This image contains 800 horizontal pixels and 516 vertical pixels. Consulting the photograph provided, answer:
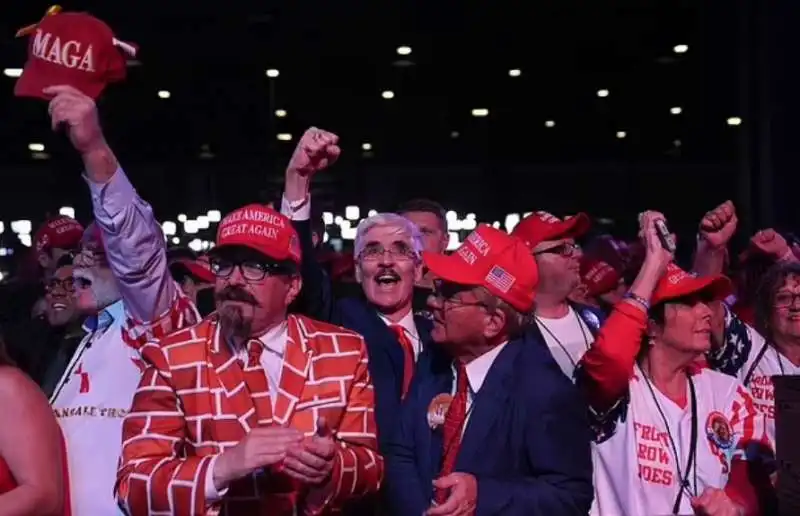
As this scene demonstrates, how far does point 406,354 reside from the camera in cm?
462

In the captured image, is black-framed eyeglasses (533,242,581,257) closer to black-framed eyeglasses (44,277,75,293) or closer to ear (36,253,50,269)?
black-framed eyeglasses (44,277,75,293)

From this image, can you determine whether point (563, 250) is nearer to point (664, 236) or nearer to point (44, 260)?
point (664, 236)

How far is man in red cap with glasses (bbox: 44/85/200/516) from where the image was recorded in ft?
13.4

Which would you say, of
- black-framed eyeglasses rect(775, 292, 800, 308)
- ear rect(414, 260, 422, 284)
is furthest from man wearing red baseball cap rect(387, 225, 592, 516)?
black-framed eyeglasses rect(775, 292, 800, 308)

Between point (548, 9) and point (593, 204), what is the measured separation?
6062 millimetres

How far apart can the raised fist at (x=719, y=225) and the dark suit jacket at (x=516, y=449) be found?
134 centimetres

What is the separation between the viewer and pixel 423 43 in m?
17.1

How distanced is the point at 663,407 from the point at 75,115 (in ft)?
6.41

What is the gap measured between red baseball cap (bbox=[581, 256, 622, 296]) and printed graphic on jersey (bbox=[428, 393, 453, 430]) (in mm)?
2726

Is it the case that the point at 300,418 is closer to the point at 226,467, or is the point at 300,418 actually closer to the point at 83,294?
the point at 226,467

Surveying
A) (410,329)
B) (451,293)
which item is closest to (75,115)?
(451,293)

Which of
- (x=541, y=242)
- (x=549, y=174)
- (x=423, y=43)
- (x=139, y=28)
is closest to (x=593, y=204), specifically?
(x=549, y=174)

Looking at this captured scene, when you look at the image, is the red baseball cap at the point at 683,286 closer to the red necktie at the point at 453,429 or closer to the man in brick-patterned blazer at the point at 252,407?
the red necktie at the point at 453,429

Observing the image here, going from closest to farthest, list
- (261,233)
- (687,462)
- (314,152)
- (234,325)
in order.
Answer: (234,325)
(261,233)
(687,462)
(314,152)
